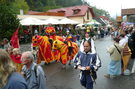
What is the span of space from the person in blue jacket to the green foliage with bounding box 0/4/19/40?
7219 millimetres

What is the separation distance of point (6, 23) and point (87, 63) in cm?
787

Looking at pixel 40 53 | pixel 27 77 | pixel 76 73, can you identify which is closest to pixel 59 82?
pixel 76 73

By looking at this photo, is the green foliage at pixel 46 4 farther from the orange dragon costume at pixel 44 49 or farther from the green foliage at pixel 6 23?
the orange dragon costume at pixel 44 49

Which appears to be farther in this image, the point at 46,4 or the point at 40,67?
the point at 46,4

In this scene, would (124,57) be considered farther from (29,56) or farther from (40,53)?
(29,56)

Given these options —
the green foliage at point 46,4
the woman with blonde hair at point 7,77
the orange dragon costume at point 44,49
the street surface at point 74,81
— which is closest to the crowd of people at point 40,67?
the woman with blonde hair at point 7,77

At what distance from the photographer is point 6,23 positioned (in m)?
11.0

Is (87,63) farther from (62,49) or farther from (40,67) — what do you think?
(62,49)

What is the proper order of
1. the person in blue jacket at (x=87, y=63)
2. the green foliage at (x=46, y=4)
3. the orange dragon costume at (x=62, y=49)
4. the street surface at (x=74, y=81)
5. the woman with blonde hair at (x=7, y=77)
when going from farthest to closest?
the green foliage at (x=46, y=4)
the orange dragon costume at (x=62, y=49)
the street surface at (x=74, y=81)
the person in blue jacket at (x=87, y=63)
the woman with blonde hair at (x=7, y=77)

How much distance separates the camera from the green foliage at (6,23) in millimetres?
10758

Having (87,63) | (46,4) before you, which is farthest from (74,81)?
(46,4)

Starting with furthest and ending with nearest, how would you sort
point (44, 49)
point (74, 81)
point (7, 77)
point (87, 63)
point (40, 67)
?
point (44, 49) → point (74, 81) → point (87, 63) → point (40, 67) → point (7, 77)

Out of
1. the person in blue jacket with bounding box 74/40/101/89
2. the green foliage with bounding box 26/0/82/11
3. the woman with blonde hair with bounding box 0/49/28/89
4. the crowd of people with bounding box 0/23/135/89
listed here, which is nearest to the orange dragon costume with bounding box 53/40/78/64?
the crowd of people with bounding box 0/23/135/89

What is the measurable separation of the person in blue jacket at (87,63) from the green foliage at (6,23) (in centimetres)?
722
